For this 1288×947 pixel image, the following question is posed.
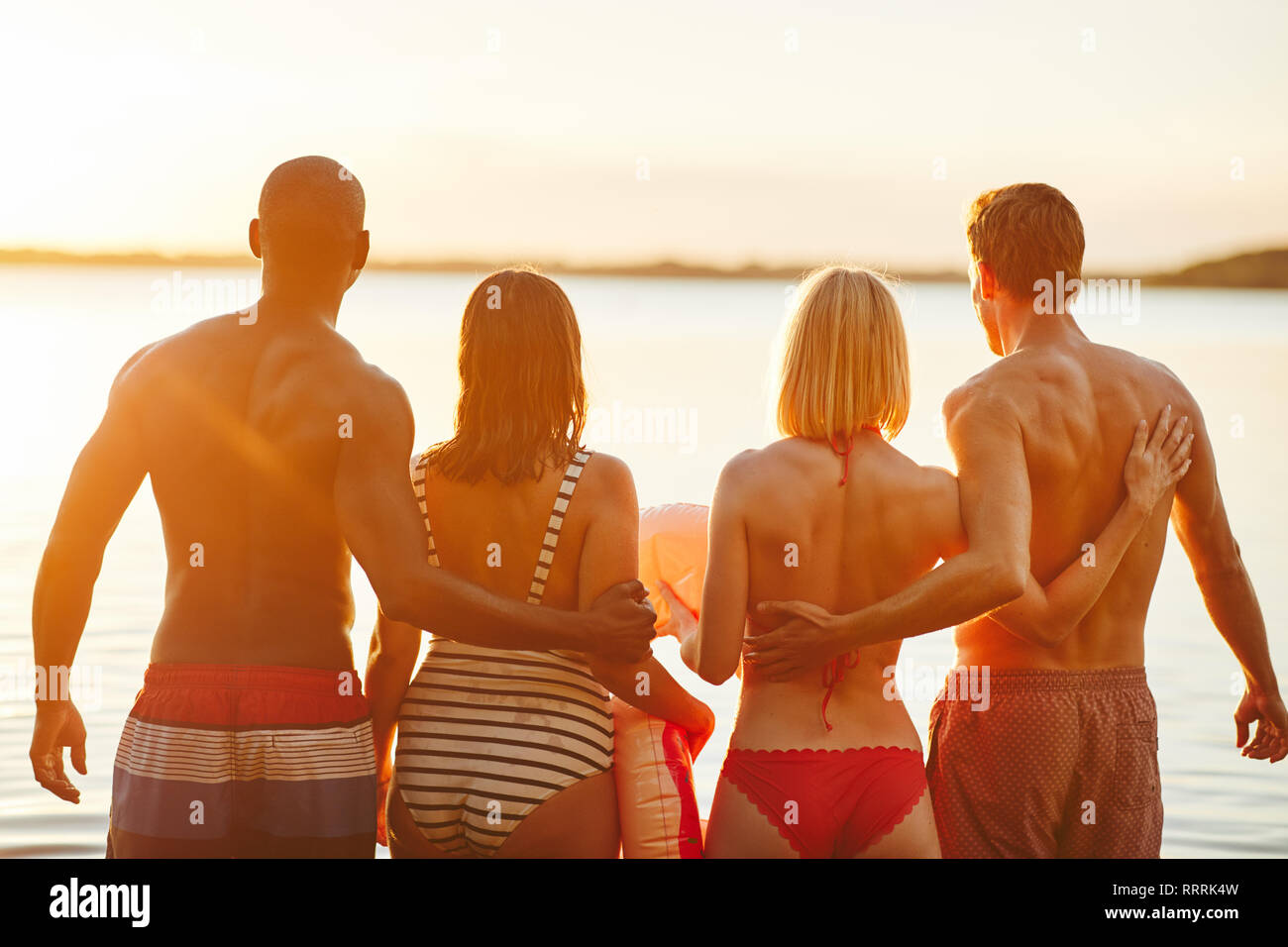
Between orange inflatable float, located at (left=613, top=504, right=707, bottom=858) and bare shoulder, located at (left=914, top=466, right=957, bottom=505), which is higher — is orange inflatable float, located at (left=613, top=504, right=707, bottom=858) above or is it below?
below

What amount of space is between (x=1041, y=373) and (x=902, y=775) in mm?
910

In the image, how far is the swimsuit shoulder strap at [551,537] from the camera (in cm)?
280

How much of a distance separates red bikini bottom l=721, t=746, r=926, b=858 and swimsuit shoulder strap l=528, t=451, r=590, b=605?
1.73ft

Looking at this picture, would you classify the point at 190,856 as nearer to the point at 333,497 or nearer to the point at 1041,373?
the point at 333,497

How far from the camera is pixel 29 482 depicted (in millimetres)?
12070

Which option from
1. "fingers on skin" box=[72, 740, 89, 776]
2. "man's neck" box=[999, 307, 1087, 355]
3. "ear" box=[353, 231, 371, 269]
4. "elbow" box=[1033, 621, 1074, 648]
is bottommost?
"fingers on skin" box=[72, 740, 89, 776]

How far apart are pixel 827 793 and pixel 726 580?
0.45m

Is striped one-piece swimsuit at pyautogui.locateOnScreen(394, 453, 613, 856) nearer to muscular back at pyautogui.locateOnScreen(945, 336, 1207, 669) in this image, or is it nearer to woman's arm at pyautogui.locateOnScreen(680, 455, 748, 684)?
woman's arm at pyautogui.locateOnScreen(680, 455, 748, 684)

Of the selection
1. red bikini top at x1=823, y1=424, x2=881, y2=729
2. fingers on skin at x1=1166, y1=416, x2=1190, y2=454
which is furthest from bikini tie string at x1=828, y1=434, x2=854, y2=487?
fingers on skin at x1=1166, y1=416, x2=1190, y2=454

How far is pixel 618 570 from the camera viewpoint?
112 inches

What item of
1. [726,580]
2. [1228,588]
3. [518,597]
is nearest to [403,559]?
[518,597]

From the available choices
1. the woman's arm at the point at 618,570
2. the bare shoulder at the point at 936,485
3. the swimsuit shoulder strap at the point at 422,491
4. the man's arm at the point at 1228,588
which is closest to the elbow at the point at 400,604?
the swimsuit shoulder strap at the point at 422,491

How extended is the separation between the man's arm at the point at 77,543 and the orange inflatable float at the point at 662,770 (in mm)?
1088

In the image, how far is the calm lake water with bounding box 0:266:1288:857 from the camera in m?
5.60
